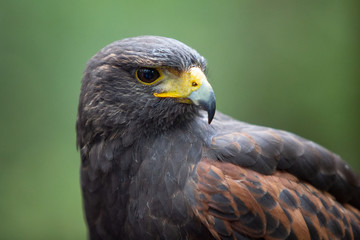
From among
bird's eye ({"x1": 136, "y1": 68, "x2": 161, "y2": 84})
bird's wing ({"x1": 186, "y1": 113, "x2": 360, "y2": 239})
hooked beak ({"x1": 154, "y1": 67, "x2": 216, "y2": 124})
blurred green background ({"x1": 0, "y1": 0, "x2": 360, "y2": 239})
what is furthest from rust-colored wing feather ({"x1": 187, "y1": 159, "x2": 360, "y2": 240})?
blurred green background ({"x1": 0, "y1": 0, "x2": 360, "y2": 239})

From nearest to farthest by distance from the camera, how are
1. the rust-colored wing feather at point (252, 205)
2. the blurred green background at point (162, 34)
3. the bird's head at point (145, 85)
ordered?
the rust-colored wing feather at point (252, 205)
the bird's head at point (145, 85)
the blurred green background at point (162, 34)

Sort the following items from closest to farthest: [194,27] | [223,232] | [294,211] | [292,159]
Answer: [223,232], [294,211], [292,159], [194,27]

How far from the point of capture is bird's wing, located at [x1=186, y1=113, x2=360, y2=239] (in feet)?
8.37

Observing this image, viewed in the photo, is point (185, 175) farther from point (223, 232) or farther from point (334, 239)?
point (334, 239)

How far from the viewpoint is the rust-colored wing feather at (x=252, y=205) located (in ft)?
8.31

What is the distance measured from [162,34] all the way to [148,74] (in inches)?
113

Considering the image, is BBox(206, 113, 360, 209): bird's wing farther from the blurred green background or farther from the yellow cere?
the blurred green background

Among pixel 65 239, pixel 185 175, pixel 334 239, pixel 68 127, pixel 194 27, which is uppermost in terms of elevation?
pixel 194 27

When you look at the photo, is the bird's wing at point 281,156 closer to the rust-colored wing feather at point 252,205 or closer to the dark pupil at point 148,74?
the rust-colored wing feather at point 252,205

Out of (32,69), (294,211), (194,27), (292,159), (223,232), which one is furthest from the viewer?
(194,27)

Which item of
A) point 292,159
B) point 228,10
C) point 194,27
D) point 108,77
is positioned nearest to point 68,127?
point 194,27

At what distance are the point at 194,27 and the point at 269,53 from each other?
1.10m

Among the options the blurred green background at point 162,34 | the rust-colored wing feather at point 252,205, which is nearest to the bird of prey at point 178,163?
the rust-colored wing feather at point 252,205

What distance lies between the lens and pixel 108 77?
2.75 m
